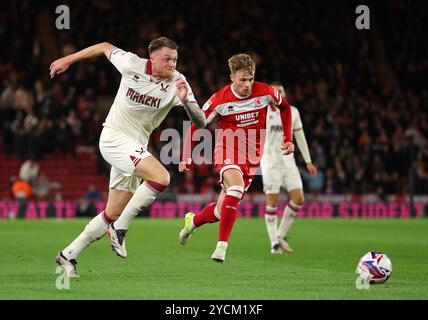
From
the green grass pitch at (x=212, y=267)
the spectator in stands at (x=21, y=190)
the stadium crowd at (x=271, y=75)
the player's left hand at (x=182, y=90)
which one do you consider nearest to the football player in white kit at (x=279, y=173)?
the green grass pitch at (x=212, y=267)

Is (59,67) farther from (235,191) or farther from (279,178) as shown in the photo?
(279,178)

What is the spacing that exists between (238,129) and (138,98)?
170 centimetres

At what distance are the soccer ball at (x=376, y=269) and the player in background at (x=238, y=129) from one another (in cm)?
190

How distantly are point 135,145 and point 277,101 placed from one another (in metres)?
2.23

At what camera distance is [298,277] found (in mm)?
9125

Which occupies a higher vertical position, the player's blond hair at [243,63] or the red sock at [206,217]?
the player's blond hair at [243,63]

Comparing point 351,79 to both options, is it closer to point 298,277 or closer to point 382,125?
point 382,125

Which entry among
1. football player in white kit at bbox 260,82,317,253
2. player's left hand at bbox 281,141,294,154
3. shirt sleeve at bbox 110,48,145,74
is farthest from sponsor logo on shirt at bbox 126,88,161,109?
football player in white kit at bbox 260,82,317,253

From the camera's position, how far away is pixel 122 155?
881 cm

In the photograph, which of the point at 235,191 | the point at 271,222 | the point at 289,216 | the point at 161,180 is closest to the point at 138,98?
the point at 161,180

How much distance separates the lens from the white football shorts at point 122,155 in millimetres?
8773

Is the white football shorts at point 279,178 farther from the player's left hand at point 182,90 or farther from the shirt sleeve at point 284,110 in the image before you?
the player's left hand at point 182,90

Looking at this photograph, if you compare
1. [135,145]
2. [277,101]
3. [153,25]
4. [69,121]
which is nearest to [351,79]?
[153,25]

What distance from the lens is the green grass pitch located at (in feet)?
25.3
